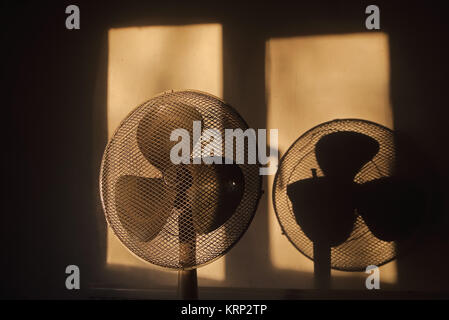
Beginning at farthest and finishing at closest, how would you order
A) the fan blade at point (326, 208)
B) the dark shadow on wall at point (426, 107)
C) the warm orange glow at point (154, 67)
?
the warm orange glow at point (154, 67) → the dark shadow on wall at point (426, 107) → the fan blade at point (326, 208)

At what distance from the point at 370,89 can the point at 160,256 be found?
921 mm

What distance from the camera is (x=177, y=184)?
834 mm

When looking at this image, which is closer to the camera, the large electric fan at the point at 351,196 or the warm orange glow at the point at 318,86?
the large electric fan at the point at 351,196

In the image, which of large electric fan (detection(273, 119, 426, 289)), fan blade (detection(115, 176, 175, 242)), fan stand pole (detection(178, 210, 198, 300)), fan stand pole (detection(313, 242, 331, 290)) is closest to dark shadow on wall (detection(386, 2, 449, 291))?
large electric fan (detection(273, 119, 426, 289))

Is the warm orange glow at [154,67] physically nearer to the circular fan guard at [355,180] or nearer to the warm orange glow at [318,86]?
the warm orange glow at [318,86]

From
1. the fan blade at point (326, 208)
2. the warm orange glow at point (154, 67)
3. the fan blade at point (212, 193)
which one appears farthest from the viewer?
the warm orange glow at point (154, 67)

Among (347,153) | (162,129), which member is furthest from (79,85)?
(347,153)

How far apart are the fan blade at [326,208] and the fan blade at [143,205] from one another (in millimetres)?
386

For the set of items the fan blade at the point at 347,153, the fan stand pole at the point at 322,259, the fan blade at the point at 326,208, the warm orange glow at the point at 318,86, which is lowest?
the fan stand pole at the point at 322,259

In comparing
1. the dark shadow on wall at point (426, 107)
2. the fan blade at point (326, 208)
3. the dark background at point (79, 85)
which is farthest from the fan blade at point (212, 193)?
the dark shadow on wall at point (426, 107)

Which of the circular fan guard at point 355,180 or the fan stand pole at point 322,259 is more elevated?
the circular fan guard at point 355,180

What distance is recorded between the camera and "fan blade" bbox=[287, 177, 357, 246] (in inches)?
38.0

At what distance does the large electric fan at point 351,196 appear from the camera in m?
0.97

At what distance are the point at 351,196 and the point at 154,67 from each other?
85 cm
